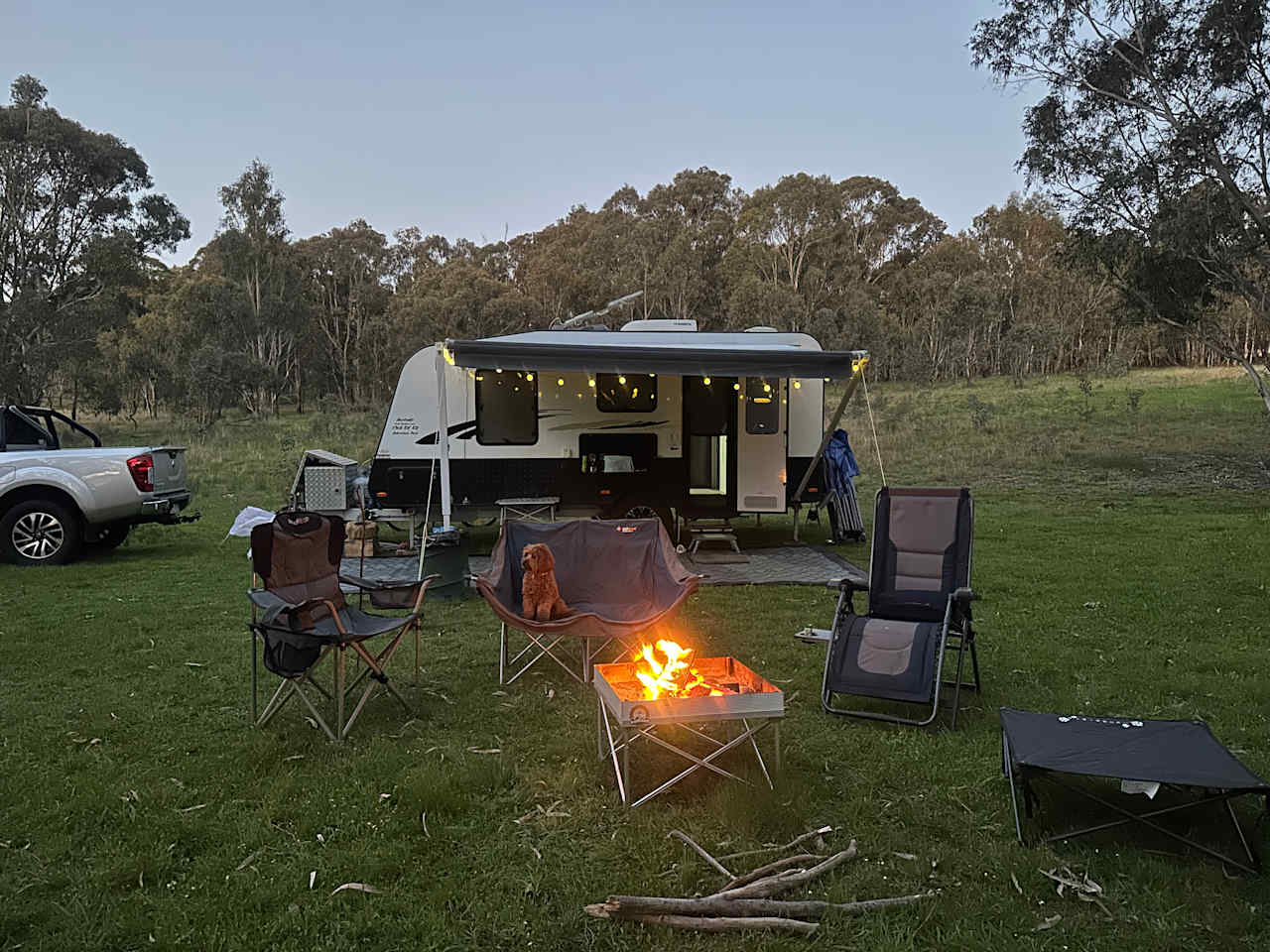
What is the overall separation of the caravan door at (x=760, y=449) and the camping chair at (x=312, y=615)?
4818mm

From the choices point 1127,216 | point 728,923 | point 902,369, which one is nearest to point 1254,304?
point 1127,216

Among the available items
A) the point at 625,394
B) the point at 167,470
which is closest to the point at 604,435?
the point at 625,394

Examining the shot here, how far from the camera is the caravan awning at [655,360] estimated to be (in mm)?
6574

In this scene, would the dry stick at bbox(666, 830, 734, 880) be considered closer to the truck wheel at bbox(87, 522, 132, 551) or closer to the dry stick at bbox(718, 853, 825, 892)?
the dry stick at bbox(718, 853, 825, 892)

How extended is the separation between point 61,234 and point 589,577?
2472 centimetres

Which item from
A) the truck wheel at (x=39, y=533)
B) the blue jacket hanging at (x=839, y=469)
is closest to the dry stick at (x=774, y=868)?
the blue jacket hanging at (x=839, y=469)

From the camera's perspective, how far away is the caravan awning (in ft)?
21.6

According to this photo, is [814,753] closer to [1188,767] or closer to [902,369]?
[1188,767]

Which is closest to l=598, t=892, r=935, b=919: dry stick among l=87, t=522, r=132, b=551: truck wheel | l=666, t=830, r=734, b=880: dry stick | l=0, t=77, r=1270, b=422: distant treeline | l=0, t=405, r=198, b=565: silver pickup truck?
l=666, t=830, r=734, b=880: dry stick

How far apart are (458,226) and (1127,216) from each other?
29.2 meters

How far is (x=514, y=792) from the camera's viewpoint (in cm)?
323

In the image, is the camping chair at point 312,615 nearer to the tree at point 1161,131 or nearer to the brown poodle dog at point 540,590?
the brown poodle dog at point 540,590

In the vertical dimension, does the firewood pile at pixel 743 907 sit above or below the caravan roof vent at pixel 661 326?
below

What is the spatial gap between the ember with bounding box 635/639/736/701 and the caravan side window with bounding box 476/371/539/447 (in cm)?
473
